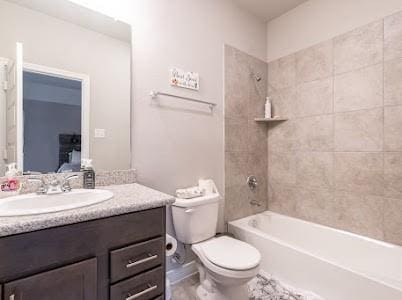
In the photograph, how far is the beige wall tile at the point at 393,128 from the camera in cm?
159

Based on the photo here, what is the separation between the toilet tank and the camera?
Result: 158 cm

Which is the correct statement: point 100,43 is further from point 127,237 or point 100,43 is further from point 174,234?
point 174,234

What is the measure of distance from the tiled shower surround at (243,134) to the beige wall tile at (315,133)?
0.39 m

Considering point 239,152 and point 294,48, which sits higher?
point 294,48

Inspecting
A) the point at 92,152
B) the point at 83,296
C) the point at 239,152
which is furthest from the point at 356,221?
the point at 92,152

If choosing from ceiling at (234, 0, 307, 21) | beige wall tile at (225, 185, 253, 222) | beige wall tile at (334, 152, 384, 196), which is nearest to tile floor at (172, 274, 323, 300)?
beige wall tile at (225, 185, 253, 222)

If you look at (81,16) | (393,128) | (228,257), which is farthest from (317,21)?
(228,257)

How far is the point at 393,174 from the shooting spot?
163cm

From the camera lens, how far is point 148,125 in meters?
1.60

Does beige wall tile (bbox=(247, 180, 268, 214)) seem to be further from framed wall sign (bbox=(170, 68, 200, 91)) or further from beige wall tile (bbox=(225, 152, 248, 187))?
framed wall sign (bbox=(170, 68, 200, 91))

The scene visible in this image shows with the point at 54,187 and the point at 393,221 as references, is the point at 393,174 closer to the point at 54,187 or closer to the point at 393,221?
the point at 393,221

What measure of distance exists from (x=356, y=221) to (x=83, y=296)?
2.01 m

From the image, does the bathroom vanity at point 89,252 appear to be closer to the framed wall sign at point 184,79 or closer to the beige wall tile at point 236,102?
the framed wall sign at point 184,79

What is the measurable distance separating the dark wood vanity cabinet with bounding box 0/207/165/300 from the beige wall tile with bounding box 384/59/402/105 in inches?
72.2
